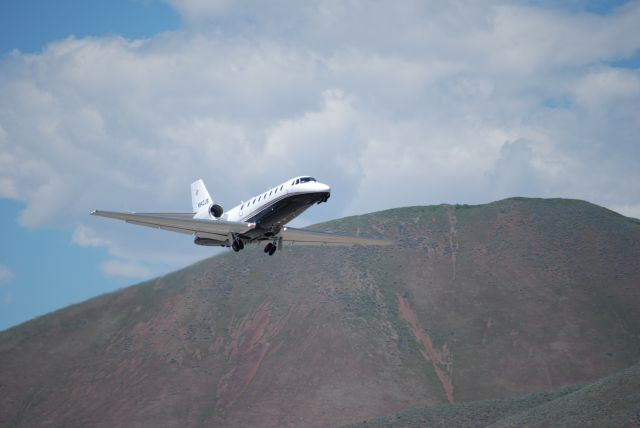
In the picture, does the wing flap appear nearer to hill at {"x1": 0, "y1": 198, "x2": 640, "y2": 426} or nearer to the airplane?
the airplane

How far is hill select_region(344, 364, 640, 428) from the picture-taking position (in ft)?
185

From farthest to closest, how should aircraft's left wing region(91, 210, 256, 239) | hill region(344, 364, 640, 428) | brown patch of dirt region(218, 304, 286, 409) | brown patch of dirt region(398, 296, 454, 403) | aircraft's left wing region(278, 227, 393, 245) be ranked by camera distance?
1. brown patch of dirt region(218, 304, 286, 409)
2. brown patch of dirt region(398, 296, 454, 403)
3. hill region(344, 364, 640, 428)
4. aircraft's left wing region(278, 227, 393, 245)
5. aircraft's left wing region(91, 210, 256, 239)

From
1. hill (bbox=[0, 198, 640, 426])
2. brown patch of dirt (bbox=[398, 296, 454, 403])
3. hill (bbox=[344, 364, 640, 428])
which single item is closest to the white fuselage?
hill (bbox=[344, 364, 640, 428])

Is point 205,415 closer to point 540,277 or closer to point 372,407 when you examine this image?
point 372,407

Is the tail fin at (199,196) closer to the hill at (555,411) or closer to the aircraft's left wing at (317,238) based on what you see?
the aircraft's left wing at (317,238)

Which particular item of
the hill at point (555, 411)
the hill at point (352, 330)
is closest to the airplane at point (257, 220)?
the hill at point (555, 411)

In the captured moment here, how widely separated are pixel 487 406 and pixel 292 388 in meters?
29.3

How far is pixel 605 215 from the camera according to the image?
416 feet

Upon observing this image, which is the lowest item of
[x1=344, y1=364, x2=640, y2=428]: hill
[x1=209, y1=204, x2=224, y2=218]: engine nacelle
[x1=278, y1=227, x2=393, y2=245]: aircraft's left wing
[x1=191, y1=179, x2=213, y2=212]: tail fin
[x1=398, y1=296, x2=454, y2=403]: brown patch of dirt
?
[x1=344, y1=364, x2=640, y2=428]: hill

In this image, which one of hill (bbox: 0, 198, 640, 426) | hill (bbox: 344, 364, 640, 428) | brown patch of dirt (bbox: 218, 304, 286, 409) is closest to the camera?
hill (bbox: 344, 364, 640, 428)

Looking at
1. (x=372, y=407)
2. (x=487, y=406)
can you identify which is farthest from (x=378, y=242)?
(x=372, y=407)

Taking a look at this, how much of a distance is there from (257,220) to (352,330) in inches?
2206

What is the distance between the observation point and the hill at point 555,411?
5625 cm

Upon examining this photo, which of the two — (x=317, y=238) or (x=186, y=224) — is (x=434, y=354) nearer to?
(x=317, y=238)
